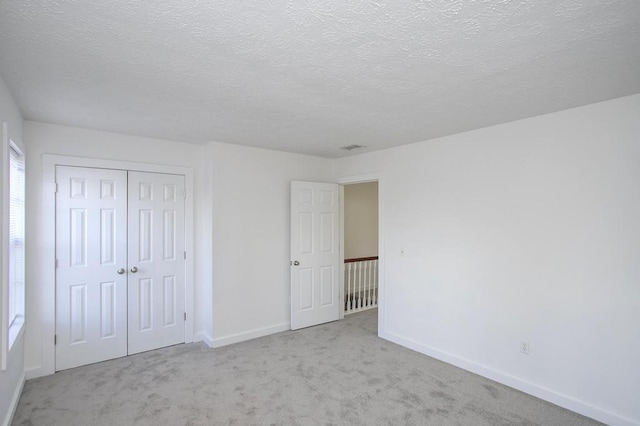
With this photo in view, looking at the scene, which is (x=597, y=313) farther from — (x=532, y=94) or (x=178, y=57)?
(x=178, y=57)

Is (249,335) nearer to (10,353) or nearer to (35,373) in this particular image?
(35,373)

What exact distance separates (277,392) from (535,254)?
2.54 meters

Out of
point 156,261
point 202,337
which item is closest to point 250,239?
point 156,261

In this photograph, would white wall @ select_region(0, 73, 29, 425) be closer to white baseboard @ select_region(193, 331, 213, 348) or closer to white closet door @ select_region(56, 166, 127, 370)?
white closet door @ select_region(56, 166, 127, 370)

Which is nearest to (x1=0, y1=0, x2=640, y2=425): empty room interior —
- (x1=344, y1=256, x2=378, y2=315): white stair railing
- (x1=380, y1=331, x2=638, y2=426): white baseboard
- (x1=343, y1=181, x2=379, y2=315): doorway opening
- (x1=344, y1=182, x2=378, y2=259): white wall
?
(x1=380, y1=331, x2=638, y2=426): white baseboard

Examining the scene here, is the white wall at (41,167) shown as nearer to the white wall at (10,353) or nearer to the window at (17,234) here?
the window at (17,234)

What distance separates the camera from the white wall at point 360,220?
6523 mm

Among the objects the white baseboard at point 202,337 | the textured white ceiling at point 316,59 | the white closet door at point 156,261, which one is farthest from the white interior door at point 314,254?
the textured white ceiling at point 316,59

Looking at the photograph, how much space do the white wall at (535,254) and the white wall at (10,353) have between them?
11.7 feet

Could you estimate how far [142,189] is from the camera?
3709 mm

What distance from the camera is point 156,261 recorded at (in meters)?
3.80

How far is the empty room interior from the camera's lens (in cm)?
165

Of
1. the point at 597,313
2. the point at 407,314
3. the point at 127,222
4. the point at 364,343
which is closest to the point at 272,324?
the point at 364,343

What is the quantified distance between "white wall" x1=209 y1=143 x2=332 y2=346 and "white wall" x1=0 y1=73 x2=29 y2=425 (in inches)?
66.9
